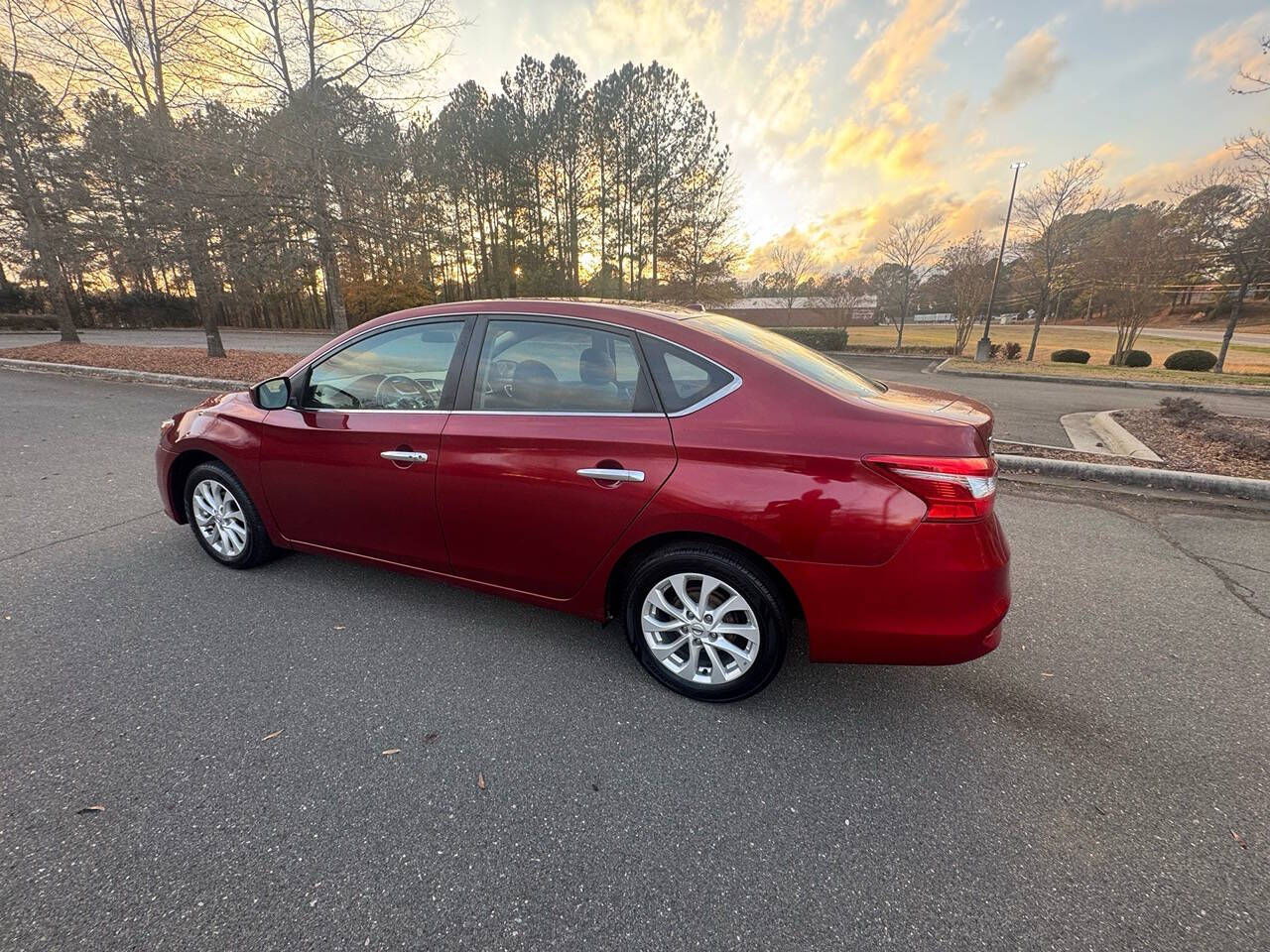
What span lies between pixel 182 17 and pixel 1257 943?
60.7ft

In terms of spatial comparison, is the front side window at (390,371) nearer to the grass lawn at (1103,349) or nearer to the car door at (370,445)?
the car door at (370,445)

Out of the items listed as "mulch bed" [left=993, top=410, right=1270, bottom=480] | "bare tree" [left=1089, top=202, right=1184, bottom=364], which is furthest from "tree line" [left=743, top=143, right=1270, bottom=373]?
"mulch bed" [left=993, top=410, right=1270, bottom=480]

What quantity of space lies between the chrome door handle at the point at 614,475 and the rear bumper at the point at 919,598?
2.13 feet

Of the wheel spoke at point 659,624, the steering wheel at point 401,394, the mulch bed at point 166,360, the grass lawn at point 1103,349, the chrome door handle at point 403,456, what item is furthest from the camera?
the grass lawn at point 1103,349

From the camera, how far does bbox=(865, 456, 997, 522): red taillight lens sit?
1.95m

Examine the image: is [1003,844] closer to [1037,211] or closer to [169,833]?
[169,833]

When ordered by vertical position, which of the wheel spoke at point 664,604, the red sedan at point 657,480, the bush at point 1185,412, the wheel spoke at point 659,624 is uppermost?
the red sedan at point 657,480

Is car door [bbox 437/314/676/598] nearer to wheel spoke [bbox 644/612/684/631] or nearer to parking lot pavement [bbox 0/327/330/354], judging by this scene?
wheel spoke [bbox 644/612/684/631]

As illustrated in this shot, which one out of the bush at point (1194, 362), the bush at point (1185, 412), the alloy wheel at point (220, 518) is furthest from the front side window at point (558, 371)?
the bush at point (1194, 362)

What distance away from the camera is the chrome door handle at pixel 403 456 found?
8.70 ft

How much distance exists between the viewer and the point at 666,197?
1057 inches

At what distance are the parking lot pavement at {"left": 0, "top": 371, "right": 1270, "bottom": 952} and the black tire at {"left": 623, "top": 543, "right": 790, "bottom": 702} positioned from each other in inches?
3.9

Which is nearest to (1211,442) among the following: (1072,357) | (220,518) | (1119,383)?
(220,518)

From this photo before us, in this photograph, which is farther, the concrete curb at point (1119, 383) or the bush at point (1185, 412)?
the concrete curb at point (1119, 383)
